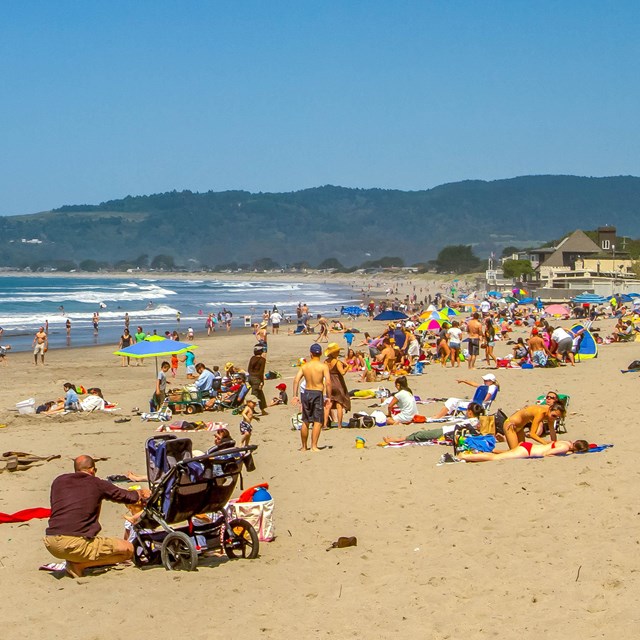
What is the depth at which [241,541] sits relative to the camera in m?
6.89

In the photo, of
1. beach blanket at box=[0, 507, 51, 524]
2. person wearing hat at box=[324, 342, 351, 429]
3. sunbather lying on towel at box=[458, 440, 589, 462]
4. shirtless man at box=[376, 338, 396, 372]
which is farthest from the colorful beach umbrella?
beach blanket at box=[0, 507, 51, 524]

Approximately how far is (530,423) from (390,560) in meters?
3.76

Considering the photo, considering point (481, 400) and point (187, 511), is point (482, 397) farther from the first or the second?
point (187, 511)

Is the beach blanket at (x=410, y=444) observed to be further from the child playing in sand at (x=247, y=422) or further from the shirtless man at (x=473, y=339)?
the shirtless man at (x=473, y=339)

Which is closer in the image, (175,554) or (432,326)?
(175,554)

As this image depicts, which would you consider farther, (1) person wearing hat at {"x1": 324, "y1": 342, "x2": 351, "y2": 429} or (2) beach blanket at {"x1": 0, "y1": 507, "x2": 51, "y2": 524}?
(1) person wearing hat at {"x1": 324, "y1": 342, "x2": 351, "y2": 429}

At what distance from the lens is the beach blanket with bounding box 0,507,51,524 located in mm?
8088

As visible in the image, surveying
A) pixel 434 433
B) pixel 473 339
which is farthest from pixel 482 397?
pixel 473 339

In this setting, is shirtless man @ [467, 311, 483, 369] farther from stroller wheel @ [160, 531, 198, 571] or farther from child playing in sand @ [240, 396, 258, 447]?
stroller wheel @ [160, 531, 198, 571]

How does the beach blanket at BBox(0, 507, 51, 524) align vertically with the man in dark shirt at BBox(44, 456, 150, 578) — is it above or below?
below

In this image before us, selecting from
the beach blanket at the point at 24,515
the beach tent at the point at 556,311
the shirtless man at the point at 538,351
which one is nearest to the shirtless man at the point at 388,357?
the shirtless man at the point at 538,351

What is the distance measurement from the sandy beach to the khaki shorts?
163 millimetres

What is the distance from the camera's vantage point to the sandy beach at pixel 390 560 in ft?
17.7

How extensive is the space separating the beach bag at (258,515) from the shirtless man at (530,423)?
3.08 metres
